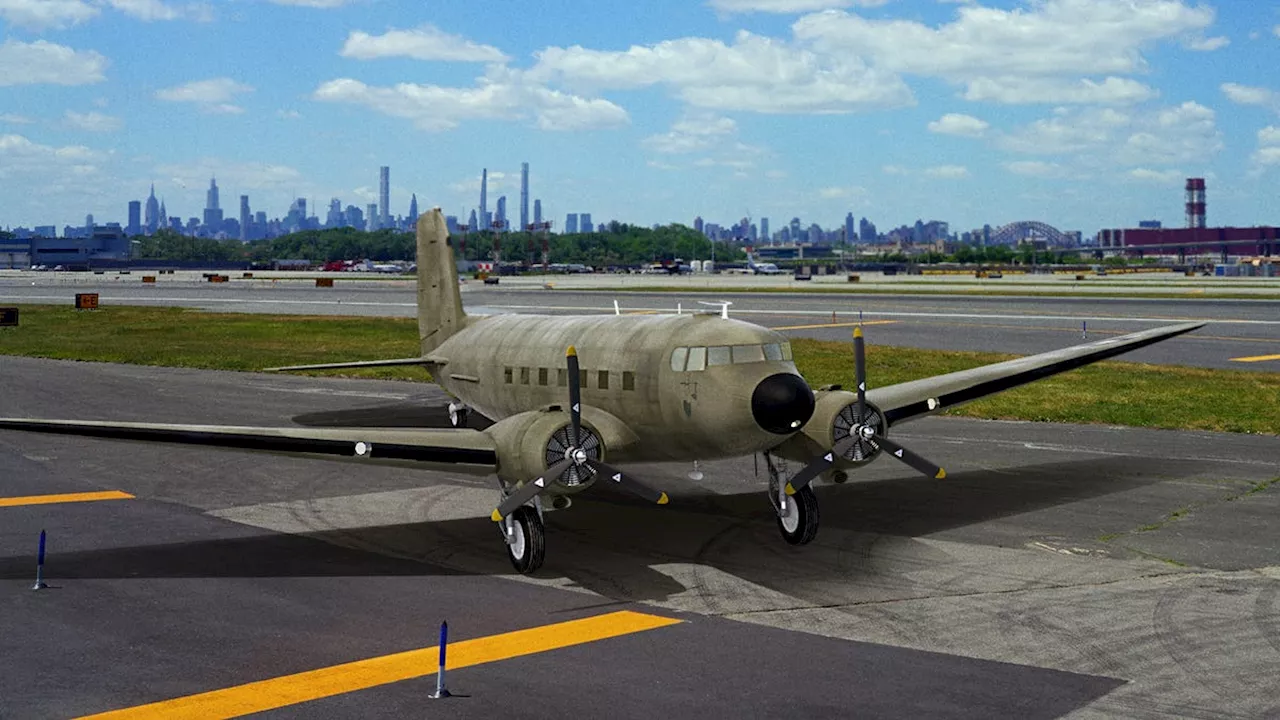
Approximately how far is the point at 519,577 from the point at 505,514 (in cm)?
124

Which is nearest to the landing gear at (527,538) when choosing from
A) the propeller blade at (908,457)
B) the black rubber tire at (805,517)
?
the black rubber tire at (805,517)

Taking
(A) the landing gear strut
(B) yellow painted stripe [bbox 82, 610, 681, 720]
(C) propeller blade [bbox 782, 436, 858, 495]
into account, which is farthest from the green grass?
(B) yellow painted stripe [bbox 82, 610, 681, 720]

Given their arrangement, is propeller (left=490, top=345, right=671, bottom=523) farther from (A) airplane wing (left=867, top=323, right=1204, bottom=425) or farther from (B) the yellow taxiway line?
(B) the yellow taxiway line

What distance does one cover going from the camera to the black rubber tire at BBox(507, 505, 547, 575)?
67.5 ft

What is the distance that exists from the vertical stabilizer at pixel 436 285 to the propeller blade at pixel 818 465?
43.7 ft

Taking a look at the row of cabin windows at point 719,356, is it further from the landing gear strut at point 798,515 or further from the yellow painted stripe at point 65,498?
the yellow painted stripe at point 65,498

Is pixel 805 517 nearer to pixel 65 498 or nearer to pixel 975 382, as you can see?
pixel 975 382

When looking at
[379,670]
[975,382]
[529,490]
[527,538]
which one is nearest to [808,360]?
[975,382]

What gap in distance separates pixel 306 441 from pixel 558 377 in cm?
561

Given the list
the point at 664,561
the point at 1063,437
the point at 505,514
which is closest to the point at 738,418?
the point at 664,561

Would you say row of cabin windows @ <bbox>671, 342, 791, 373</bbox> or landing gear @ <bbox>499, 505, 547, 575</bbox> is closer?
landing gear @ <bbox>499, 505, 547, 575</bbox>

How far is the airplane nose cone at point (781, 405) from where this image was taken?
68.1ft

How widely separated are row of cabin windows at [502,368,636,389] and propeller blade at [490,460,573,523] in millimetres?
1675

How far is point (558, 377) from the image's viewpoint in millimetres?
24531
